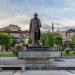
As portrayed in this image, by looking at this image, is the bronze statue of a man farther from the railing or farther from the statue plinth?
the railing

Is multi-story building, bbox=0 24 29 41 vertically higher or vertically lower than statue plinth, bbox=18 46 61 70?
higher

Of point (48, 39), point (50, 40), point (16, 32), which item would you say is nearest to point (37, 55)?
point (50, 40)

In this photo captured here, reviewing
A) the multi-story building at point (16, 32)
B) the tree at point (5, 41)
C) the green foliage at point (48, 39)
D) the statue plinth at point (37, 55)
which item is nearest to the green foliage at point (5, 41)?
the tree at point (5, 41)

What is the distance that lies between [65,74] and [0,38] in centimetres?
6677

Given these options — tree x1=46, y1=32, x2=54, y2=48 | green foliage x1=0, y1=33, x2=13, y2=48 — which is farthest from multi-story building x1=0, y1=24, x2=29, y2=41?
tree x1=46, y1=32, x2=54, y2=48

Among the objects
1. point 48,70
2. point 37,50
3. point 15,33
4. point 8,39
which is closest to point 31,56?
point 37,50

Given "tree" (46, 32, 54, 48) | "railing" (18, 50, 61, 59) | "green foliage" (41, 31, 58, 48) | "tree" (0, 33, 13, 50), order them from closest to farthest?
"railing" (18, 50, 61, 59) → "green foliage" (41, 31, 58, 48) → "tree" (46, 32, 54, 48) → "tree" (0, 33, 13, 50)

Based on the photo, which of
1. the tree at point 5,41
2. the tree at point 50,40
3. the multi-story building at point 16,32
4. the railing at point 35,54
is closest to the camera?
the railing at point 35,54

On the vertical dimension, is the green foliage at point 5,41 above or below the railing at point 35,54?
above

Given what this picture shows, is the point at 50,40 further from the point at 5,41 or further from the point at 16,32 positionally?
the point at 16,32

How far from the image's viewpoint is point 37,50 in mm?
21703

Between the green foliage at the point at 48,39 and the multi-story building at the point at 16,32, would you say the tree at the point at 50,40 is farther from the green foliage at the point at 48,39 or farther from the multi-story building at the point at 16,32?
the multi-story building at the point at 16,32

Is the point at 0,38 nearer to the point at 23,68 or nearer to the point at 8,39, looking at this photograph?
the point at 8,39

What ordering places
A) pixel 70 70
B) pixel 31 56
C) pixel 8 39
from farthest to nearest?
1. pixel 8 39
2. pixel 31 56
3. pixel 70 70
